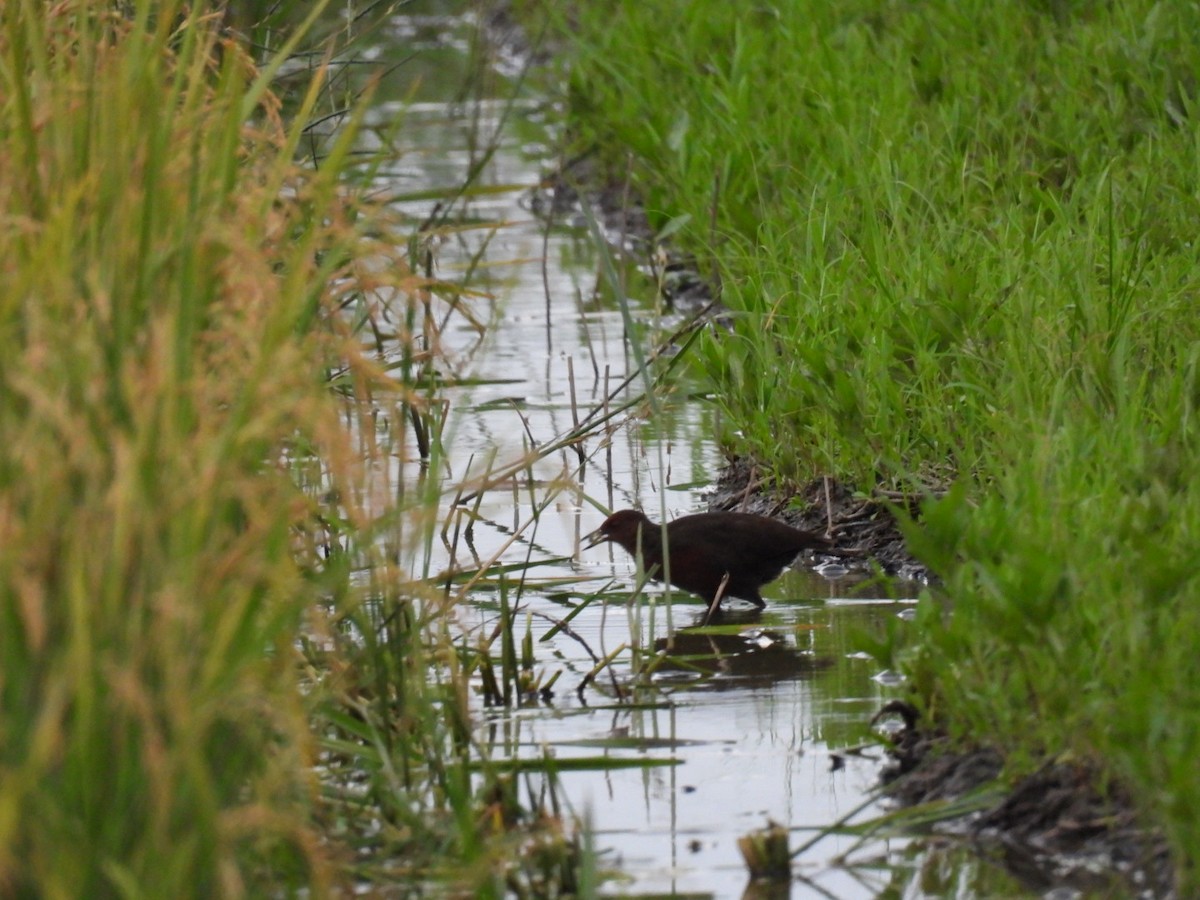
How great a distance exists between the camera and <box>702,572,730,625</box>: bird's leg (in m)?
4.48

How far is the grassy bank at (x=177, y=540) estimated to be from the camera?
2377 millimetres

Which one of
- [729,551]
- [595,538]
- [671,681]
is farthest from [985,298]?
[671,681]

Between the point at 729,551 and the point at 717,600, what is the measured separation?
220 millimetres

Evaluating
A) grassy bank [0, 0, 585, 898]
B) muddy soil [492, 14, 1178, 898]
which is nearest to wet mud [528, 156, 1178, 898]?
muddy soil [492, 14, 1178, 898]

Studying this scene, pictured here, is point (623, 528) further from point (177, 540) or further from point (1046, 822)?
point (177, 540)

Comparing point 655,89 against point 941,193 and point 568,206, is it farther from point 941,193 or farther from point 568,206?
point 941,193

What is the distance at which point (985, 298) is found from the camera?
5.17 meters

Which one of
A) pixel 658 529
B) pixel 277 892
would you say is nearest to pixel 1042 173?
pixel 658 529

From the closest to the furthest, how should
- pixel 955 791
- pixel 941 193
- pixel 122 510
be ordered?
pixel 122 510, pixel 955 791, pixel 941 193

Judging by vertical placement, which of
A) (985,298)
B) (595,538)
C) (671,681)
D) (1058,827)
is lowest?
(1058,827)

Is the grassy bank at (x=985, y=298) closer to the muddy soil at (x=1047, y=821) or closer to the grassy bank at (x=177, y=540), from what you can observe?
the muddy soil at (x=1047, y=821)

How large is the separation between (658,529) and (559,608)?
36 cm

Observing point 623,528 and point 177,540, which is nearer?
point 177,540

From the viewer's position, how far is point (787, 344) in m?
5.49
